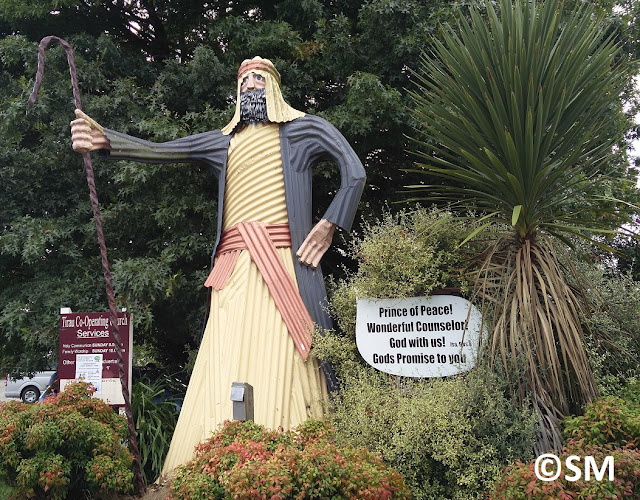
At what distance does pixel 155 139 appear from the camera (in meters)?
6.30

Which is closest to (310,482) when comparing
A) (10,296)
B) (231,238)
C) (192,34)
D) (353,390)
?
(353,390)

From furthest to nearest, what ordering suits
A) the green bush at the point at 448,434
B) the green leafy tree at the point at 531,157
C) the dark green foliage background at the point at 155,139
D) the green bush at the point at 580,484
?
the dark green foliage background at the point at 155,139
the green leafy tree at the point at 531,157
the green bush at the point at 448,434
the green bush at the point at 580,484

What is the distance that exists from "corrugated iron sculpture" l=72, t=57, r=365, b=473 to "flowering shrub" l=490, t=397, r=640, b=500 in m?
1.68

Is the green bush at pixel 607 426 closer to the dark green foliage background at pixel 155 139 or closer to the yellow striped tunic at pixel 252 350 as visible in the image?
the yellow striped tunic at pixel 252 350

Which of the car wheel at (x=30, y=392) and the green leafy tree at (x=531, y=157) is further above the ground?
the green leafy tree at (x=531, y=157)

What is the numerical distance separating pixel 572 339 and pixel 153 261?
3988 millimetres

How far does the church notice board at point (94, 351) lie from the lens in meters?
4.93

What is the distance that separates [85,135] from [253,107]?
4.41 feet

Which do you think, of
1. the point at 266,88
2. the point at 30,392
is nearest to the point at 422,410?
the point at 266,88

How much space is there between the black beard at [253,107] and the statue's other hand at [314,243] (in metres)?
1.05

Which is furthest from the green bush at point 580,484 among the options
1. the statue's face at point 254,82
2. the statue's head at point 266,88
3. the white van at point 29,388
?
the white van at point 29,388

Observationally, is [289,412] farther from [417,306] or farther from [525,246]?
[525,246]

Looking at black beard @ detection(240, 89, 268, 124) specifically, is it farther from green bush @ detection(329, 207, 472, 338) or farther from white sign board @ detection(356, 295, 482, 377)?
white sign board @ detection(356, 295, 482, 377)

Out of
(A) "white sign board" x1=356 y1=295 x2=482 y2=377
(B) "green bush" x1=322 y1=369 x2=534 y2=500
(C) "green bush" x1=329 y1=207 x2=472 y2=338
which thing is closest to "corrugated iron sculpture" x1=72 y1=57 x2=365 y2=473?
(C) "green bush" x1=329 y1=207 x2=472 y2=338
